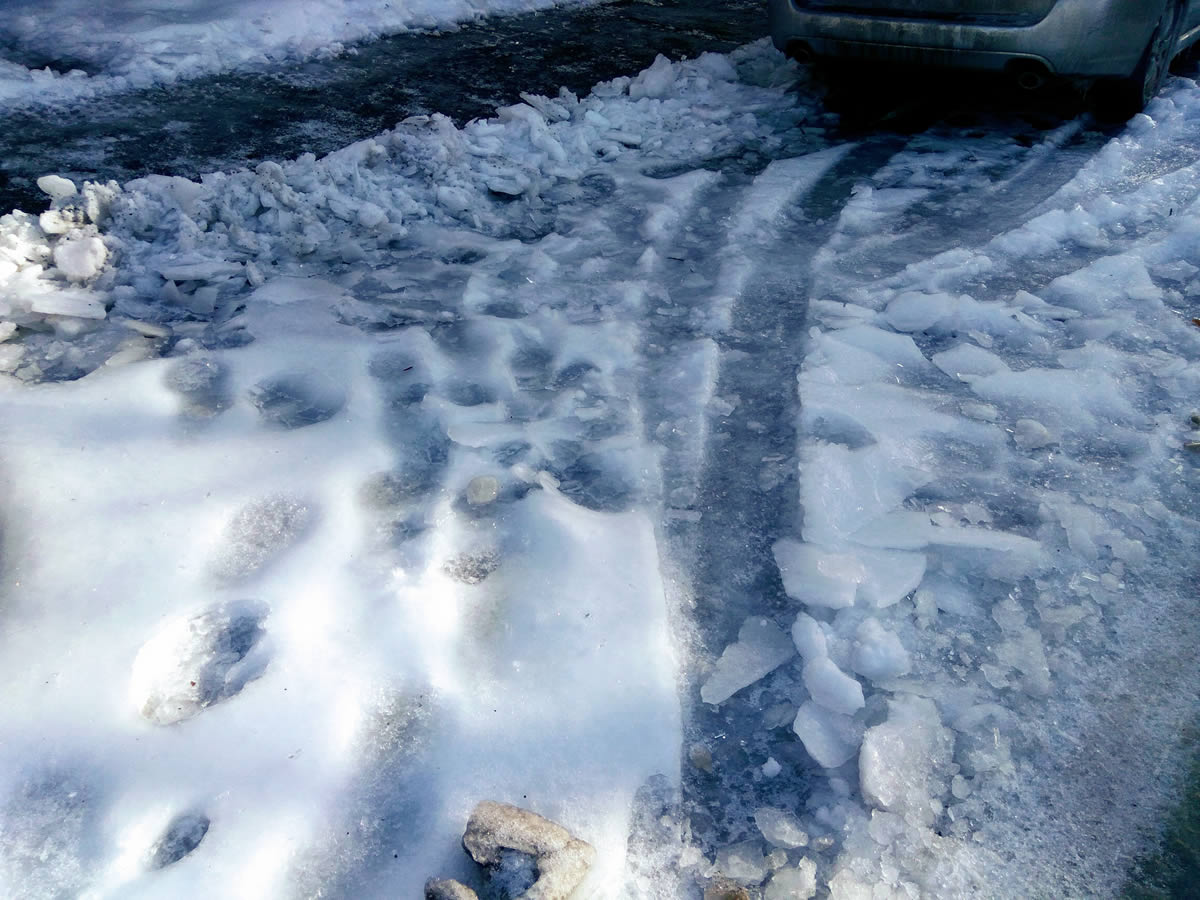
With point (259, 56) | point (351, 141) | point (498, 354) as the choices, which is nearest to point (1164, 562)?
point (498, 354)

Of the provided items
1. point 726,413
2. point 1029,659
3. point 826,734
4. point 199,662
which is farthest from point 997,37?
point 199,662

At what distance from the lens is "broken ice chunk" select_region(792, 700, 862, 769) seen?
6.40 ft

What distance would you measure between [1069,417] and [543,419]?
155cm

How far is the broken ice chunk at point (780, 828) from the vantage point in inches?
71.4

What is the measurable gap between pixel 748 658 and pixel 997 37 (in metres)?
3.51

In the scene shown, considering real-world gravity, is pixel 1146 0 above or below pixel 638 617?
above

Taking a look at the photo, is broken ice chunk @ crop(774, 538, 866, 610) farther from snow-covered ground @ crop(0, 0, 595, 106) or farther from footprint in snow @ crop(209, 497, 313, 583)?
snow-covered ground @ crop(0, 0, 595, 106)

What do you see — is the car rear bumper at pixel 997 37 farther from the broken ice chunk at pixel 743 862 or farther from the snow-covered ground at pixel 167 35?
the broken ice chunk at pixel 743 862

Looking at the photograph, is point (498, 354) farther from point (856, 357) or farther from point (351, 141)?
point (351, 141)

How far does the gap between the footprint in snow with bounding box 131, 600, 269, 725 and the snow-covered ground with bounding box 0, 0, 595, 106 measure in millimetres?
4258

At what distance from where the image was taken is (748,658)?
85.0 inches

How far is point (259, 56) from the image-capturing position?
598 centimetres

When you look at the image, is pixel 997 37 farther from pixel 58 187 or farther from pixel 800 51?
pixel 58 187

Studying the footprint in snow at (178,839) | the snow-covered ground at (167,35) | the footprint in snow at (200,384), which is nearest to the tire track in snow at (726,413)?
the footprint in snow at (178,839)
